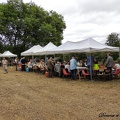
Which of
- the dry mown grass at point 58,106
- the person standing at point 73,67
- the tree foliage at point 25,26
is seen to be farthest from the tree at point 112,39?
the dry mown grass at point 58,106

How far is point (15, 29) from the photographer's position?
131 feet

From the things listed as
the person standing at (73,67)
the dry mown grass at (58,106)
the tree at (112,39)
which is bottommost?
the dry mown grass at (58,106)

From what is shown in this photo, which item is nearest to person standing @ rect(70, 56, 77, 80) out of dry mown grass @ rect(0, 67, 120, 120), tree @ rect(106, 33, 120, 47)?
dry mown grass @ rect(0, 67, 120, 120)

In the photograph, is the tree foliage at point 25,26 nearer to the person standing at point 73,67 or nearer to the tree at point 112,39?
the tree at point 112,39

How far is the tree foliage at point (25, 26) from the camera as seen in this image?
38125mm

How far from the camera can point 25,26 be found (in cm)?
3806

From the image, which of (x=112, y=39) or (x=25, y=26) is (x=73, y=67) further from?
(x=112, y=39)

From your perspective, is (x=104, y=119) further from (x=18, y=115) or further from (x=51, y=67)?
(x=51, y=67)

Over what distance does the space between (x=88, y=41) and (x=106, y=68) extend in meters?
2.09

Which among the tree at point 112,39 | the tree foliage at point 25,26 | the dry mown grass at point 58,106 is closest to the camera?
the dry mown grass at point 58,106

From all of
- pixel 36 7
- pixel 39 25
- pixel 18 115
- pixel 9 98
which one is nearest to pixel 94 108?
pixel 18 115

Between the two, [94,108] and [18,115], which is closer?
[18,115]

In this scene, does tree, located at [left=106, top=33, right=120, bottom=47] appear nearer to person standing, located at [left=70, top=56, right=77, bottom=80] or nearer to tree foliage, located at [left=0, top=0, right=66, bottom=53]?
tree foliage, located at [left=0, top=0, right=66, bottom=53]

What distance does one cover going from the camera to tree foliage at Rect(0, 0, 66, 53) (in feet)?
125
